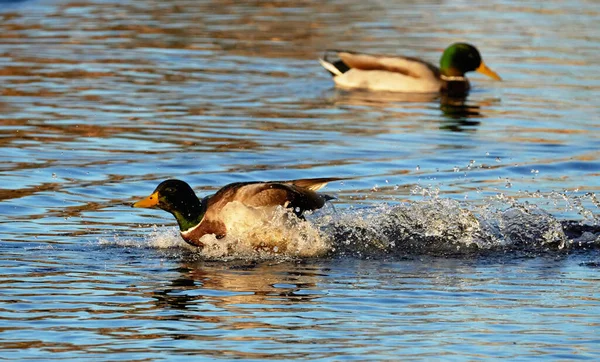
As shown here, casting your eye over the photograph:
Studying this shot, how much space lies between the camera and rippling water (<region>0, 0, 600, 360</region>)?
23.0 ft

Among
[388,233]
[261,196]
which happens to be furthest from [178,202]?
[388,233]

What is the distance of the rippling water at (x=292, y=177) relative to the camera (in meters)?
7.00

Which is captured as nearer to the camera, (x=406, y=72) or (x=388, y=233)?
(x=388, y=233)

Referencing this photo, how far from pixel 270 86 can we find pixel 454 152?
4657 mm

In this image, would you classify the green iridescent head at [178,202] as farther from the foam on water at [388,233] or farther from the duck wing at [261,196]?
the foam on water at [388,233]

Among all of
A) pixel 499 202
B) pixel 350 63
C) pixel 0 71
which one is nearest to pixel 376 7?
pixel 350 63

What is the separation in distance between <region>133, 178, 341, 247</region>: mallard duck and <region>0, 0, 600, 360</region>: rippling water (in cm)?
18

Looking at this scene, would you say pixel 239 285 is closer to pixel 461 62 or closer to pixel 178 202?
pixel 178 202

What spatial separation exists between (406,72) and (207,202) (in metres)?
9.85

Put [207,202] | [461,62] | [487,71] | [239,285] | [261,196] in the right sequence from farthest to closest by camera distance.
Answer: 1. [487,71]
2. [461,62]
3. [207,202]
4. [261,196]
5. [239,285]

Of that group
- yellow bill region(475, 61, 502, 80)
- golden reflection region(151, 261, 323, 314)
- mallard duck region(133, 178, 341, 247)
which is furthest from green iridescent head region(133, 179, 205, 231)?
yellow bill region(475, 61, 502, 80)

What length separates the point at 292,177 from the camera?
12.0 meters

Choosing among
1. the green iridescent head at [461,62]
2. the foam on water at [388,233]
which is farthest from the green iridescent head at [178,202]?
the green iridescent head at [461,62]

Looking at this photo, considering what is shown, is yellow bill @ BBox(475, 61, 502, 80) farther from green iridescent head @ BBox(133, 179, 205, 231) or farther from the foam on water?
green iridescent head @ BBox(133, 179, 205, 231)
